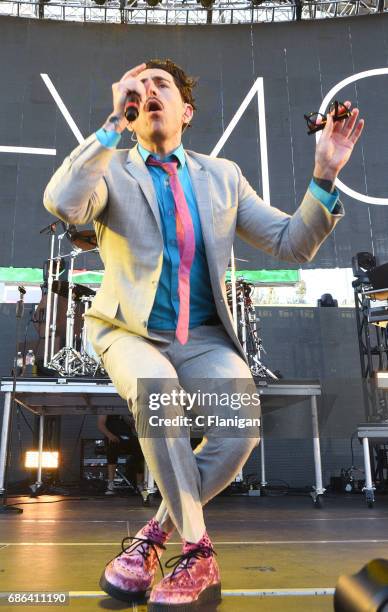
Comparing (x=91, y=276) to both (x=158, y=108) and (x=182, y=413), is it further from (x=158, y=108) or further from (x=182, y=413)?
(x=182, y=413)

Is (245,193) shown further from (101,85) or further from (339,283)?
(101,85)

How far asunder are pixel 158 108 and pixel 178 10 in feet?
32.2

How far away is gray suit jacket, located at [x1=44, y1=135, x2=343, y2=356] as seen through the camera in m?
1.31

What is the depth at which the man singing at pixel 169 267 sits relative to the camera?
119cm

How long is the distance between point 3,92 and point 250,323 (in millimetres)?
5520

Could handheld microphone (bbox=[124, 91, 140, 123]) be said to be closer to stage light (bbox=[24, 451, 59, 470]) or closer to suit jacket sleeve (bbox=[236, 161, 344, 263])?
suit jacket sleeve (bbox=[236, 161, 344, 263])

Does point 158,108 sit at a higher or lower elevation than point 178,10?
lower

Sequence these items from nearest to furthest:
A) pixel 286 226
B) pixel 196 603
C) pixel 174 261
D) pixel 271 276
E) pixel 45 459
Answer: pixel 196 603 < pixel 174 261 < pixel 286 226 < pixel 45 459 < pixel 271 276

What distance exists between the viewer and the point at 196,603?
3.75 feet

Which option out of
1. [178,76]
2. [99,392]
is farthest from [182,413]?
[99,392]

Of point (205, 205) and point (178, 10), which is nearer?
point (205, 205)

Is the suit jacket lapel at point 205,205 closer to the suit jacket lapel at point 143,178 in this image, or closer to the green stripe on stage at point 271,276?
the suit jacket lapel at point 143,178

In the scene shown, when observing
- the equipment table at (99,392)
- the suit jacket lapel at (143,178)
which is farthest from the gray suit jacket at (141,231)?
the equipment table at (99,392)

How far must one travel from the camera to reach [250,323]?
5793mm
